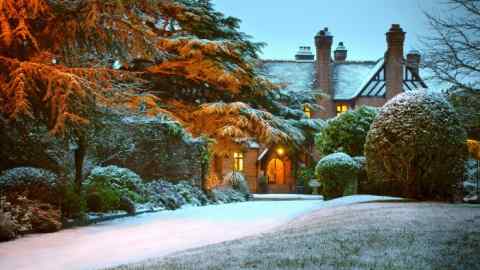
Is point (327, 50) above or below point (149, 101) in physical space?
above

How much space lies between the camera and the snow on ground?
7.56m

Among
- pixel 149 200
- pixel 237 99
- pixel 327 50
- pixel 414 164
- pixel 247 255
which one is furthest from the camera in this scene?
pixel 327 50

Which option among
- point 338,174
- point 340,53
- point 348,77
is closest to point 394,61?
point 348,77

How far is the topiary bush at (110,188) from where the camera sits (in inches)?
→ 535

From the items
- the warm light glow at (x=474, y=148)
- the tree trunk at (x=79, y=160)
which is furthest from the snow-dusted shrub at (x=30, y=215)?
the warm light glow at (x=474, y=148)

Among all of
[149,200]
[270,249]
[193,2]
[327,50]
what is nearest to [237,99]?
[193,2]

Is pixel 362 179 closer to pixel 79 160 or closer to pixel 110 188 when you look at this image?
pixel 110 188

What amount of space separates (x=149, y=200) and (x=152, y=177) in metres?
3.21

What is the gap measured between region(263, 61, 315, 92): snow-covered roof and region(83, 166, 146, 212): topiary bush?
24.6m

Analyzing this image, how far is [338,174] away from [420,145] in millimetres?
4225

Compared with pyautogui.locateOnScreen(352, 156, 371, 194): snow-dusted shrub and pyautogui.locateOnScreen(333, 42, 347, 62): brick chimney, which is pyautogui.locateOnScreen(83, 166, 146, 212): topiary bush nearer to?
pyautogui.locateOnScreen(352, 156, 371, 194): snow-dusted shrub

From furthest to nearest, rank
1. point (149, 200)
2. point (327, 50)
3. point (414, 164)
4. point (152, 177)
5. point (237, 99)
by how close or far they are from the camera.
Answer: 1. point (327, 50)
2. point (237, 99)
3. point (152, 177)
4. point (149, 200)
5. point (414, 164)

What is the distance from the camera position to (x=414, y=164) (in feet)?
49.7

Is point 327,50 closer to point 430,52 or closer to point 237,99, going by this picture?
point 237,99
